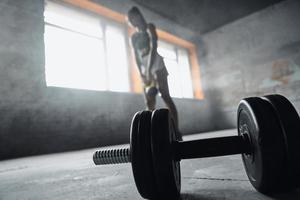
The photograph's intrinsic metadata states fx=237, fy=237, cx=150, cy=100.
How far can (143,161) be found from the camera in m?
0.71

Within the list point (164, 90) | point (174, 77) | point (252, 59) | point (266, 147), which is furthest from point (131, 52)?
point (266, 147)

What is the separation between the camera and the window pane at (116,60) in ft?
18.9

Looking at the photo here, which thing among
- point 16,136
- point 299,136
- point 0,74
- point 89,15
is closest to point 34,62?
point 0,74

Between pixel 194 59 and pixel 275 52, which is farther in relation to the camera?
pixel 194 59

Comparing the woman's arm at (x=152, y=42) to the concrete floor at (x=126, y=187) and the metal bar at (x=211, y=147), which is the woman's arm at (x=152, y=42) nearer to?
the concrete floor at (x=126, y=187)

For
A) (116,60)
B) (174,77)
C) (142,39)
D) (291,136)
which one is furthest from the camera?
(174,77)

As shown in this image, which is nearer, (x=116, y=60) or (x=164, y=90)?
(x=164, y=90)

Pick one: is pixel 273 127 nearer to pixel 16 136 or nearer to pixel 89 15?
pixel 16 136

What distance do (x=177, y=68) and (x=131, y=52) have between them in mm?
2317

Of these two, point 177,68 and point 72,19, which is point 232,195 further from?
point 177,68

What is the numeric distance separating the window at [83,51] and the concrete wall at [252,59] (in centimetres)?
357

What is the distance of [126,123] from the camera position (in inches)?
203

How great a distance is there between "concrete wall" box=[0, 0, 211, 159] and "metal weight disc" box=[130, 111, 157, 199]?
346cm

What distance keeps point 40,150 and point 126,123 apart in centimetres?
188
